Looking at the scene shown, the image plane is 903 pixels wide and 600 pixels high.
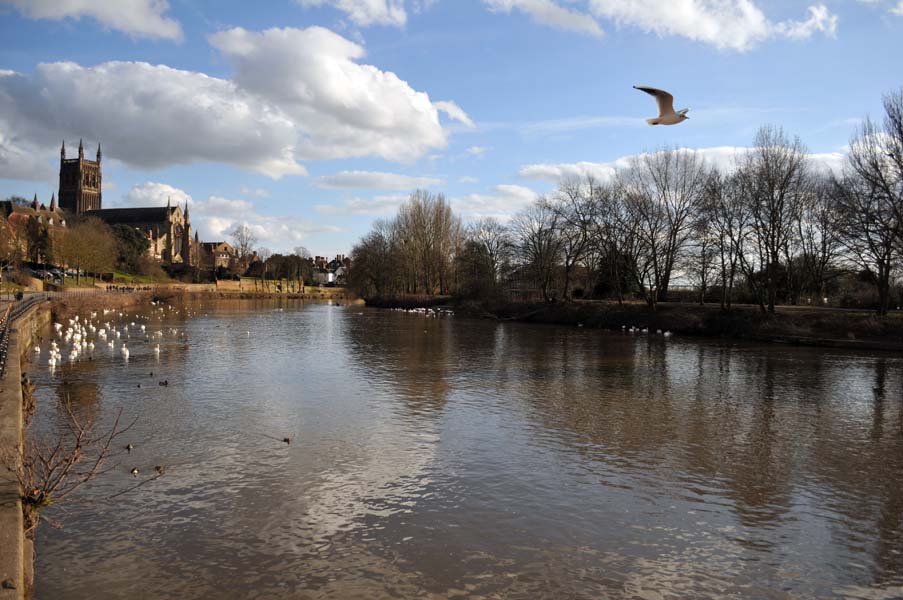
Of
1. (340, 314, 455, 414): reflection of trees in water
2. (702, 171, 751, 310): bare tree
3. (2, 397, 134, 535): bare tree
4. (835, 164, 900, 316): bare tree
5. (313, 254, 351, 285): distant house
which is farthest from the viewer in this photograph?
(313, 254, 351, 285): distant house

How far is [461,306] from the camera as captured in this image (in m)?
65.7

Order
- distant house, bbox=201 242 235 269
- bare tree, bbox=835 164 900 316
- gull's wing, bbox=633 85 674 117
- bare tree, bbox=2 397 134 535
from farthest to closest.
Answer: distant house, bbox=201 242 235 269 < bare tree, bbox=835 164 900 316 < gull's wing, bbox=633 85 674 117 < bare tree, bbox=2 397 134 535

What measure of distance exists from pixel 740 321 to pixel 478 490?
32847 millimetres

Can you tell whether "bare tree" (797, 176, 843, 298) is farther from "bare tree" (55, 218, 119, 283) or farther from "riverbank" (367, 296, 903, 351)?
"bare tree" (55, 218, 119, 283)

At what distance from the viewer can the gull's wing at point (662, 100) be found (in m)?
12.4

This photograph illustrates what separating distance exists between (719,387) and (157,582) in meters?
17.2

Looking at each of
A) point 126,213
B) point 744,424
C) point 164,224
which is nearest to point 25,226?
point 164,224

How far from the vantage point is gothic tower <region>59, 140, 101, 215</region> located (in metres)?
147

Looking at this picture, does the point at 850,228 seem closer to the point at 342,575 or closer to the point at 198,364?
the point at 198,364

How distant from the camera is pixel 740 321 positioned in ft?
121

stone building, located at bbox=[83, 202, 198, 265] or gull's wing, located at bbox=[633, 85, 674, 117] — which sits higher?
stone building, located at bbox=[83, 202, 198, 265]

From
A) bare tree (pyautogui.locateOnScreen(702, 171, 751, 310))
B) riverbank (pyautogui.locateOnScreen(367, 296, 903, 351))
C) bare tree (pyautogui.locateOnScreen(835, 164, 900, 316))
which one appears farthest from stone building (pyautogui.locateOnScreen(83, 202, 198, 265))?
bare tree (pyautogui.locateOnScreen(835, 164, 900, 316))

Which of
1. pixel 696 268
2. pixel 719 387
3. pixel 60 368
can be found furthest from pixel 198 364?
pixel 696 268

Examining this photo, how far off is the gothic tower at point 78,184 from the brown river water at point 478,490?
15221 centimetres
